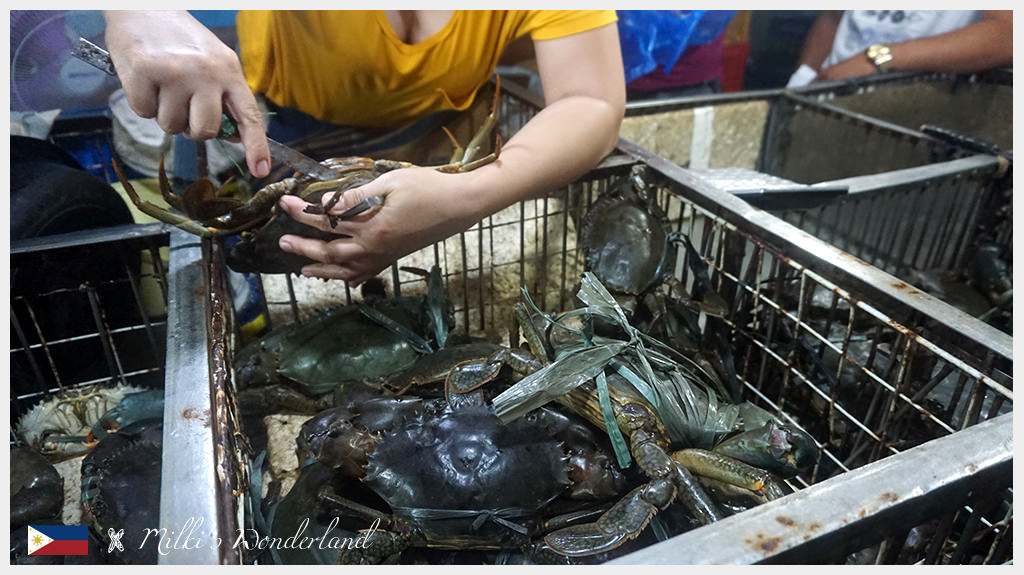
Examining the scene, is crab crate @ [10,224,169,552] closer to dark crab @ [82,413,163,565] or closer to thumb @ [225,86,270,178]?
dark crab @ [82,413,163,565]

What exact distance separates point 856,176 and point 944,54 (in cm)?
85

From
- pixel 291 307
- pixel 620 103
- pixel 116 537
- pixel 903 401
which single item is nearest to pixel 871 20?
pixel 620 103

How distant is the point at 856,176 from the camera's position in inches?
82.8

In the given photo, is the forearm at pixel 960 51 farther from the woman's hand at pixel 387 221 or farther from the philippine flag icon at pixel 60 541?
the philippine flag icon at pixel 60 541

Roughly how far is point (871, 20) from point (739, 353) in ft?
7.96

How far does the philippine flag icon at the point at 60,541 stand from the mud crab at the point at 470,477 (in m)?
0.31

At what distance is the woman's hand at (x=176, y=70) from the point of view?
845 millimetres

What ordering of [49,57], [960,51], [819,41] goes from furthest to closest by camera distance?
[819,41] → [960,51] → [49,57]

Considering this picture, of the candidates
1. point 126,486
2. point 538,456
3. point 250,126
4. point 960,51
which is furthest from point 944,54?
point 126,486

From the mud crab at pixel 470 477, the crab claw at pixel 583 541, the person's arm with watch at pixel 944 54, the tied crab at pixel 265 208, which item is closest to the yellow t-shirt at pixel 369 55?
the tied crab at pixel 265 208

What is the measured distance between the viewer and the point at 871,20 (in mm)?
2855

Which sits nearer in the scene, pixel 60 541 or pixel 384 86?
pixel 60 541

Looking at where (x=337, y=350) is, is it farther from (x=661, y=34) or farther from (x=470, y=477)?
(x=661, y=34)

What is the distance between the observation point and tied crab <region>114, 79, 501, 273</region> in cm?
109
